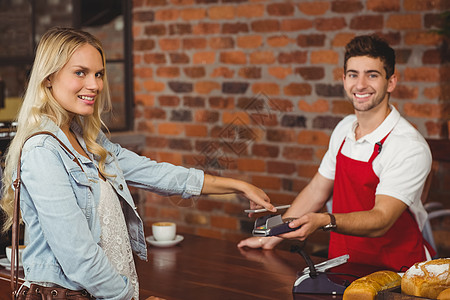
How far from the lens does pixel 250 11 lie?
3572mm

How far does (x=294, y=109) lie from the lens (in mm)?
3445

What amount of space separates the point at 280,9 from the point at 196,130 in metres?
0.86

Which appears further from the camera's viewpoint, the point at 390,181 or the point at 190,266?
the point at 390,181

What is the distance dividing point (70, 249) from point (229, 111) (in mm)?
2264

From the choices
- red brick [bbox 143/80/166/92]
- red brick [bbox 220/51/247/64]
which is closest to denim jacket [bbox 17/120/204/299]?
red brick [bbox 220/51/247/64]

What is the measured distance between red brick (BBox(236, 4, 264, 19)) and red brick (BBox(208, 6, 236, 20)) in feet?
0.13

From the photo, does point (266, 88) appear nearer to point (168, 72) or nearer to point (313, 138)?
point (313, 138)

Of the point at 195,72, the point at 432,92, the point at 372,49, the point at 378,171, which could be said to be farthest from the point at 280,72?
the point at 378,171

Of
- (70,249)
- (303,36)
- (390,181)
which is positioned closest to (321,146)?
(303,36)

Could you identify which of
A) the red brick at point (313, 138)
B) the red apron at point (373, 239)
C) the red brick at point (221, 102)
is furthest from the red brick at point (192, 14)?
the red apron at point (373, 239)

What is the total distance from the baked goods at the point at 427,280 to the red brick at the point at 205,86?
2.39 meters

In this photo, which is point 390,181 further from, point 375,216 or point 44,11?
point 44,11

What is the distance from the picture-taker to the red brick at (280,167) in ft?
11.5

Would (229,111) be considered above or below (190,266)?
above
